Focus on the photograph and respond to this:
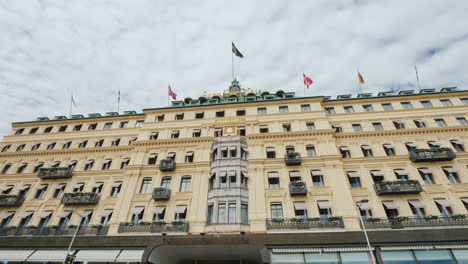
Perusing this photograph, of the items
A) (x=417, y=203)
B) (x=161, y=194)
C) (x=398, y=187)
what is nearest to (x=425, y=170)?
(x=417, y=203)

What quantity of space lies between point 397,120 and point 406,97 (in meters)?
4.44

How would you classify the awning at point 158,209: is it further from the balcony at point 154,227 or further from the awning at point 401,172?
the awning at point 401,172

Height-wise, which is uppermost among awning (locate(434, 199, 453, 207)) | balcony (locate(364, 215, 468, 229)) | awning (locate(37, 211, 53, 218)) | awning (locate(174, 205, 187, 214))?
awning (locate(37, 211, 53, 218))

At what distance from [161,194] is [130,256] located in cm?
659

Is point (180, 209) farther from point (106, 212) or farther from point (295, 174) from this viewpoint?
point (295, 174)

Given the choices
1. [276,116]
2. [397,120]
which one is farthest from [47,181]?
[397,120]

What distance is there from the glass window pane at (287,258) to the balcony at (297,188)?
244 inches

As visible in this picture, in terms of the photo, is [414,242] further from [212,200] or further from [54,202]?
[54,202]

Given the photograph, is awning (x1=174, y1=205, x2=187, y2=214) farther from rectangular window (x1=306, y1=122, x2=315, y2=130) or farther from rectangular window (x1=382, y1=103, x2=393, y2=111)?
rectangular window (x1=382, y1=103, x2=393, y2=111)

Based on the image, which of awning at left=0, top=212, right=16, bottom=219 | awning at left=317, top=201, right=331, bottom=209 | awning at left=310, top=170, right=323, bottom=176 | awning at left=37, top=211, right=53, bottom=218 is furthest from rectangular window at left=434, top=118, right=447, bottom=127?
awning at left=0, top=212, right=16, bottom=219

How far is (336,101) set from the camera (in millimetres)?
33938

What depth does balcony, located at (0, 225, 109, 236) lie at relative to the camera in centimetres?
2533

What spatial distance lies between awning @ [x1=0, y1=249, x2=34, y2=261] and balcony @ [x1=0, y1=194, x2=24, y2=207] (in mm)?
6747

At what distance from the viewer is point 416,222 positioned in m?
22.0
